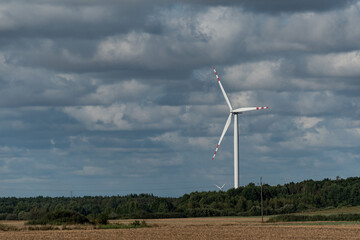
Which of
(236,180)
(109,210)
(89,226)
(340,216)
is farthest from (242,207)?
(89,226)

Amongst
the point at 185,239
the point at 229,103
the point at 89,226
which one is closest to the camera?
the point at 185,239

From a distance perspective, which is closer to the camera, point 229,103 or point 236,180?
point 229,103

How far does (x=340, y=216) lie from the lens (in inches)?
A: 5581

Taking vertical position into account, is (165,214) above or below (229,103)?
below

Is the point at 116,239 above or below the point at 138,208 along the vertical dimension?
below

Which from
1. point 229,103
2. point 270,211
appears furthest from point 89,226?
point 270,211

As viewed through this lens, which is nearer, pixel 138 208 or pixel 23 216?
pixel 23 216

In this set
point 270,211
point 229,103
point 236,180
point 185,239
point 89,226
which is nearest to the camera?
point 185,239

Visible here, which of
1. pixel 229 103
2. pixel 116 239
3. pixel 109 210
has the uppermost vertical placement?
pixel 229 103

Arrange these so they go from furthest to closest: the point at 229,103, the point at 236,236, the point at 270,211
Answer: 1. the point at 270,211
2. the point at 229,103
3. the point at 236,236

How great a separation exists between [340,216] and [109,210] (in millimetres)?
63537

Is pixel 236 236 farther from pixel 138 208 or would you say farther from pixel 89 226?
pixel 138 208

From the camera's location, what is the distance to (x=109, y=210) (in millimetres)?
180750

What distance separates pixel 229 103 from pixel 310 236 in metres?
74.2
